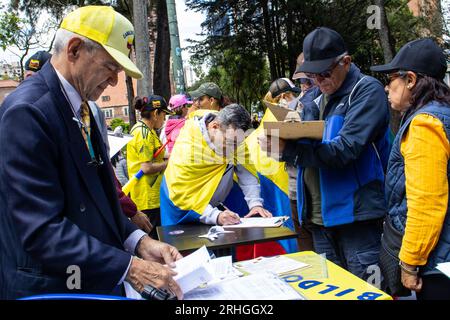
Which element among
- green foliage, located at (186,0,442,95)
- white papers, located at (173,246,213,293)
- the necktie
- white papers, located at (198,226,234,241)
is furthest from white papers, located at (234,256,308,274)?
green foliage, located at (186,0,442,95)

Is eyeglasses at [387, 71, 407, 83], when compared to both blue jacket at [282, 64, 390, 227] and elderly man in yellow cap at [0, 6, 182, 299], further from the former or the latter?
elderly man in yellow cap at [0, 6, 182, 299]

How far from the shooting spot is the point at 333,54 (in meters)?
2.46

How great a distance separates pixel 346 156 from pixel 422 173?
0.51 metres

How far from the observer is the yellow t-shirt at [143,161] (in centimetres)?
457

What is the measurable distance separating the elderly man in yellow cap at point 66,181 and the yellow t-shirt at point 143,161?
2.91 m

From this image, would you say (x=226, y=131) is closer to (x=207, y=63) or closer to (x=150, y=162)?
(x=150, y=162)

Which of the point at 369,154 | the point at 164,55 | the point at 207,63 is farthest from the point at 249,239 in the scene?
the point at 207,63

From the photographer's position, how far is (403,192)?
6.37 feet

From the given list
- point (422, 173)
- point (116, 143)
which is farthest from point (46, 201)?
point (116, 143)

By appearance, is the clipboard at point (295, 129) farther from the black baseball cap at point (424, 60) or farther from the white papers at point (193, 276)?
the white papers at point (193, 276)

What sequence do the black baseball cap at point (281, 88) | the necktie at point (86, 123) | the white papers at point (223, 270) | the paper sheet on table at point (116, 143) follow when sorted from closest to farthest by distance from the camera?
the necktie at point (86, 123), the white papers at point (223, 270), the paper sheet on table at point (116, 143), the black baseball cap at point (281, 88)

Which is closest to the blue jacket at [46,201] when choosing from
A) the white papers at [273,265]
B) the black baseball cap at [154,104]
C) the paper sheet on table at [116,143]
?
the white papers at [273,265]

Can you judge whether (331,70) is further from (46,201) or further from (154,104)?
(154,104)
